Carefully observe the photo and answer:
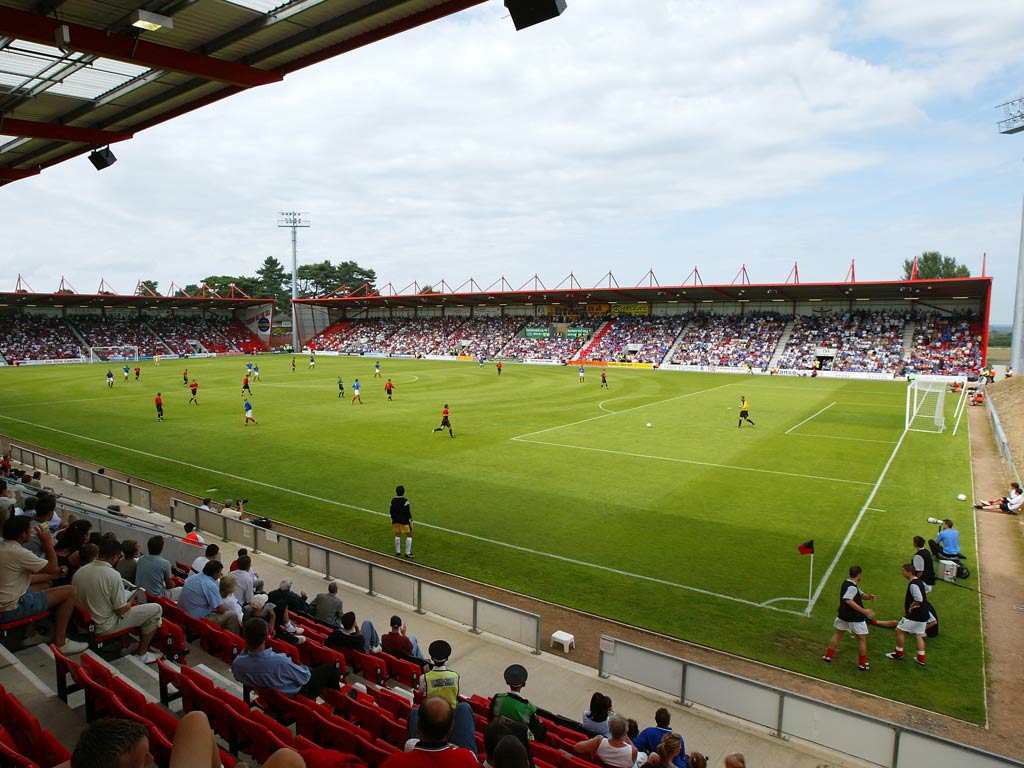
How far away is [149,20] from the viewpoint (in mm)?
9070

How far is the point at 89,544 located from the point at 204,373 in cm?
5397

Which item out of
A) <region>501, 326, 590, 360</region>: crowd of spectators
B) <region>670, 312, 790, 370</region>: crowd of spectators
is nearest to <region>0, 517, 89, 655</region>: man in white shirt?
<region>670, 312, 790, 370</region>: crowd of spectators

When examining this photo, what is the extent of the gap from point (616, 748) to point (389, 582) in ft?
19.9

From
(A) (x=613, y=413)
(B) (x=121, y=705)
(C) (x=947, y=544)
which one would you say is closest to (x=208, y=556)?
(B) (x=121, y=705)

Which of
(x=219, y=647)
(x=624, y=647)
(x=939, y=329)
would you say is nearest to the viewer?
(x=219, y=647)

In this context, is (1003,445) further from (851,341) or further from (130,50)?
(851,341)

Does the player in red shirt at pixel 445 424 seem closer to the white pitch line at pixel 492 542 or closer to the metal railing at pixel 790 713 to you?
the white pitch line at pixel 492 542

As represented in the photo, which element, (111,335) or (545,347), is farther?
(111,335)

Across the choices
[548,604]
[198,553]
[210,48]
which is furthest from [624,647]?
[210,48]

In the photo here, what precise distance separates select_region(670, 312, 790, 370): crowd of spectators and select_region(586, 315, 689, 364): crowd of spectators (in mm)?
1485

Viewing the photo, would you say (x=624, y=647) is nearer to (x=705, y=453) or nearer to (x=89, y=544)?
(x=89, y=544)

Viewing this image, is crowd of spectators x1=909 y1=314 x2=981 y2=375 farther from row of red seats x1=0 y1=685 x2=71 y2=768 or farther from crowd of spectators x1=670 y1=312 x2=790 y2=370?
row of red seats x1=0 y1=685 x2=71 y2=768

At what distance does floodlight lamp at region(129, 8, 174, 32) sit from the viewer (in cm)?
898

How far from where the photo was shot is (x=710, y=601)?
11539 millimetres
